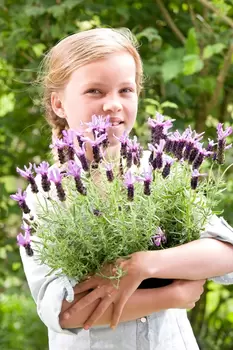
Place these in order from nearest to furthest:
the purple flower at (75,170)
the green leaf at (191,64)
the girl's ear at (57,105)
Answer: the purple flower at (75,170) < the girl's ear at (57,105) < the green leaf at (191,64)

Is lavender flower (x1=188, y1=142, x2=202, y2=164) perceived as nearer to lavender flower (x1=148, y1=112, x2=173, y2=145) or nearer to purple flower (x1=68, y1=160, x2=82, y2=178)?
lavender flower (x1=148, y1=112, x2=173, y2=145)

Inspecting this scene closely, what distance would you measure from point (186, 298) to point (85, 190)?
30 centimetres

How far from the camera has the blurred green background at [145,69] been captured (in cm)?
285

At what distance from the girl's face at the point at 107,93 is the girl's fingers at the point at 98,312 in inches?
12.2

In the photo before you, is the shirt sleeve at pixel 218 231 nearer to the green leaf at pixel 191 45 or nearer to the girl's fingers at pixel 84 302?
the girl's fingers at pixel 84 302

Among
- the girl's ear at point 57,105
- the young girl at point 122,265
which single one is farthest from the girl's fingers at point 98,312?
the girl's ear at point 57,105

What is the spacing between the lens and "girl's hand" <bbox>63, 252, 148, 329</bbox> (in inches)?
52.8

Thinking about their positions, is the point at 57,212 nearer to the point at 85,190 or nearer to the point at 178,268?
the point at 85,190

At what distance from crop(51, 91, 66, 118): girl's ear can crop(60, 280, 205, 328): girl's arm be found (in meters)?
0.46

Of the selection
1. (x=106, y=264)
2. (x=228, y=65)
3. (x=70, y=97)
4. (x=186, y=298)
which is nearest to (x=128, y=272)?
(x=106, y=264)

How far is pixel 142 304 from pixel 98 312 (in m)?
0.08

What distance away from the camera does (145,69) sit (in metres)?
2.81

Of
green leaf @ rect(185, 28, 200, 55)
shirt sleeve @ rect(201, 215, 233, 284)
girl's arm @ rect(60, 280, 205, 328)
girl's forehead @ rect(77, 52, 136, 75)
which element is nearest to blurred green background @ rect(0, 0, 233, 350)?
green leaf @ rect(185, 28, 200, 55)

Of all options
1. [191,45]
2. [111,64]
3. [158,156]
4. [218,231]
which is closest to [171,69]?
[191,45]
